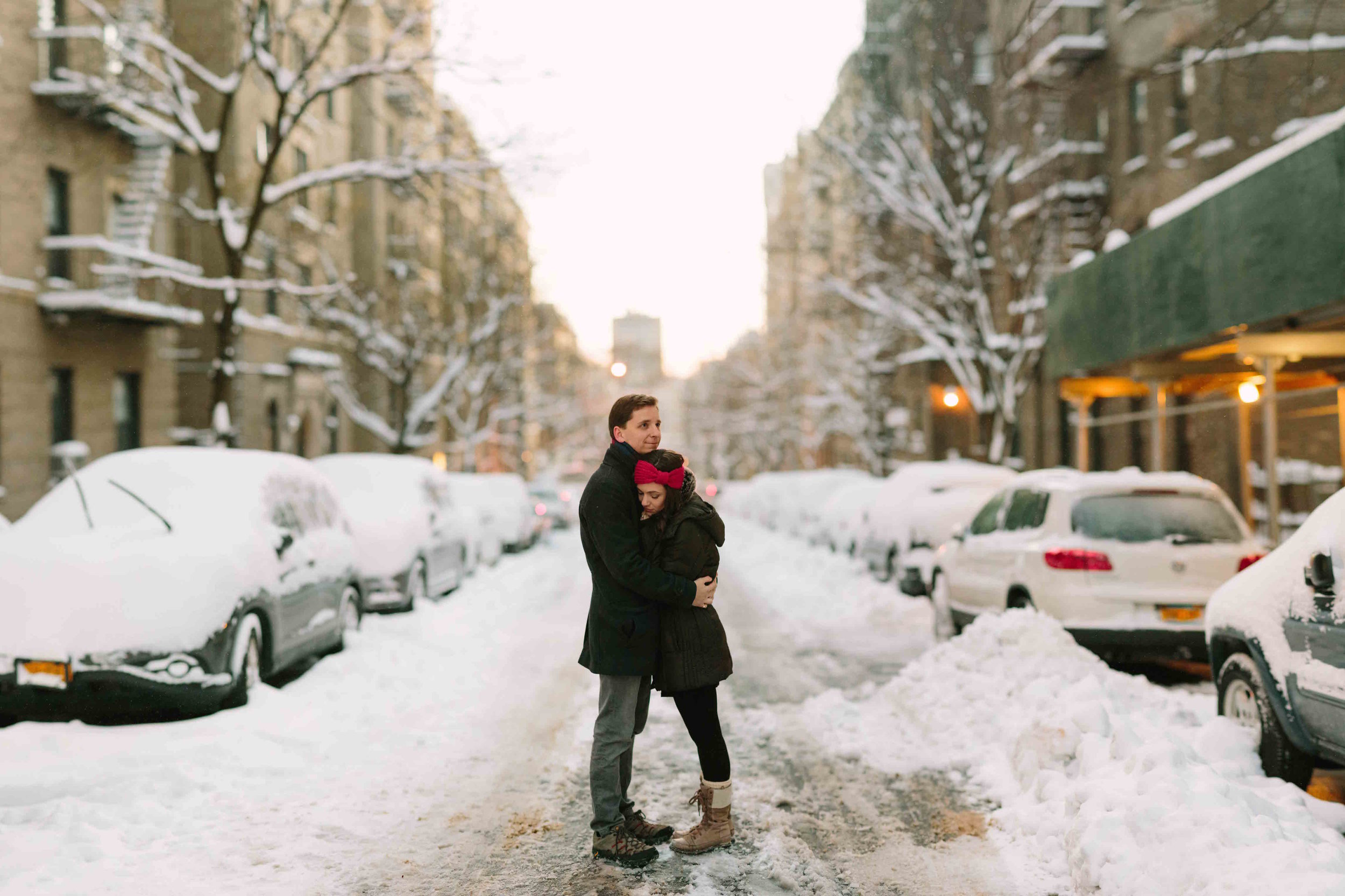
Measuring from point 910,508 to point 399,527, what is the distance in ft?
23.3

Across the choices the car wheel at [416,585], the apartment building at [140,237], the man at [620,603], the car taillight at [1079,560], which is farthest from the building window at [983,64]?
the man at [620,603]

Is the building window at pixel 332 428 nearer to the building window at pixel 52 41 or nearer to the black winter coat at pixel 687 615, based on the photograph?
the building window at pixel 52 41

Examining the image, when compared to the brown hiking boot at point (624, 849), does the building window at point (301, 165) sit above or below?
above

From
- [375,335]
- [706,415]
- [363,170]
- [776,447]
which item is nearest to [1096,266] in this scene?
[363,170]

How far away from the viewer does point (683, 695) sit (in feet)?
15.8

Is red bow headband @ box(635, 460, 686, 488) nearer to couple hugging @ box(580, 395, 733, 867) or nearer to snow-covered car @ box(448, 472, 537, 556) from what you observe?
couple hugging @ box(580, 395, 733, 867)

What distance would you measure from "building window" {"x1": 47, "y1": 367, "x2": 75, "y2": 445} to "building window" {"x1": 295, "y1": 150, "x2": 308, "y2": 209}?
11963 millimetres

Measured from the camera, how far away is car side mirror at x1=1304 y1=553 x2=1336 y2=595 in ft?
17.1

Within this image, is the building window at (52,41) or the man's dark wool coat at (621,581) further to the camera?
the building window at (52,41)

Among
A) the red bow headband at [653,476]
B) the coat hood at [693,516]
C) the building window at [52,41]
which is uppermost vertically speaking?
the building window at [52,41]

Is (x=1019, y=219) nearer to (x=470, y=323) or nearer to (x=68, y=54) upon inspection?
(x=470, y=323)

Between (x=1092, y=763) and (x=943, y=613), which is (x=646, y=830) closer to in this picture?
(x=1092, y=763)

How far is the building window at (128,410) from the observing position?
930 inches

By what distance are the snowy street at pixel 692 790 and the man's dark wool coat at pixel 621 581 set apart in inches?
36.3
